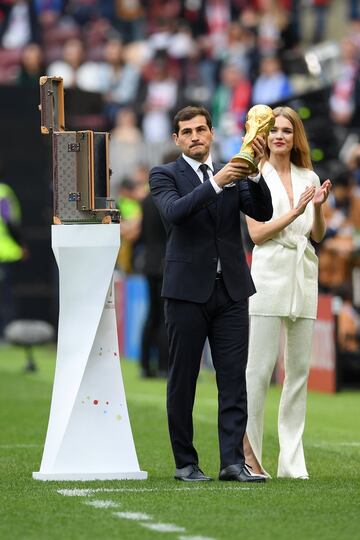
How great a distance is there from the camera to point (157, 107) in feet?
87.4

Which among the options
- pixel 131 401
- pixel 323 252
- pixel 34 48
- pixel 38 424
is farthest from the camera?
pixel 34 48

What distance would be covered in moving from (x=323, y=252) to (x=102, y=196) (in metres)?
7.83

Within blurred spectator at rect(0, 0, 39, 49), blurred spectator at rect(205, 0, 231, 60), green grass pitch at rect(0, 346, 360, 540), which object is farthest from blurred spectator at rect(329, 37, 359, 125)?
green grass pitch at rect(0, 346, 360, 540)

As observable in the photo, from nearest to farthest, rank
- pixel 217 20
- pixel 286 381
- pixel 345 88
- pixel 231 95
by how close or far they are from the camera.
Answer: pixel 286 381
pixel 345 88
pixel 231 95
pixel 217 20

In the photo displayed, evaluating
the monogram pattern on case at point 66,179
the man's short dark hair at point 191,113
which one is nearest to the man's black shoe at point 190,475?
the monogram pattern on case at point 66,179

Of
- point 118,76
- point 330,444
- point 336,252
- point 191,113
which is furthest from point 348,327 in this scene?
point 118,76

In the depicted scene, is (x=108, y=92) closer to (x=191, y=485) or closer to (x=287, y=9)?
(x=287, y=9)

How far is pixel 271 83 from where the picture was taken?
919 inches

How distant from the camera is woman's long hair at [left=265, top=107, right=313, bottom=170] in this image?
945 centimetres

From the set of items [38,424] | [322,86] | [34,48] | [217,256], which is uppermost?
[34,48]

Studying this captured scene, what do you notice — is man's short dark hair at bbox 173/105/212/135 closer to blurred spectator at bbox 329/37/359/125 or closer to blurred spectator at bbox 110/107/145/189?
blurred spectator at bbox 329/37/359/125

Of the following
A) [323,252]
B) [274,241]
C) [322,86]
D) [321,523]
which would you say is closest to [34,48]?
[322,86]

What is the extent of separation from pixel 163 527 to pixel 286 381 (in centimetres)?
242

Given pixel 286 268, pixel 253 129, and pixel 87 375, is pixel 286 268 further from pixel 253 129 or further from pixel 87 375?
pixel 87 375
